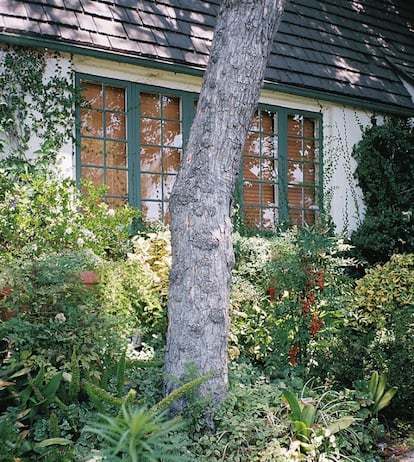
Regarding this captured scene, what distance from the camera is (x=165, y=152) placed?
24.4ft

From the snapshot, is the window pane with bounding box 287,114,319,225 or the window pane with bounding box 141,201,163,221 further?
the window pane with bounding box 287,114,319,225

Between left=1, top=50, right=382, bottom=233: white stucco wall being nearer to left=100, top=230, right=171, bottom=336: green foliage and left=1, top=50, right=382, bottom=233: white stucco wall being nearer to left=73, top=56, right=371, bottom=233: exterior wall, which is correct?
left=73, top=56, right=371, bottom=233: exterior wall

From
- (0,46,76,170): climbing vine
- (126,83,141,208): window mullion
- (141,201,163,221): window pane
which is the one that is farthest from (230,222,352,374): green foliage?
(0,46,76,170): climbing vine

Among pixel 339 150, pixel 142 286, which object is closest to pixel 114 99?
pixel 142 286

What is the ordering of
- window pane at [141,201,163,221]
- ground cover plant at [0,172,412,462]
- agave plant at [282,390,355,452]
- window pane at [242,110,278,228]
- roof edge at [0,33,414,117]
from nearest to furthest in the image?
ground cover plant at [0,172,412,462]
agave plant at [282,390,355,452]
roof edge at [0,33,414,117]
window pane at [141,201,163,221]
window pane at [242,110,278,228]

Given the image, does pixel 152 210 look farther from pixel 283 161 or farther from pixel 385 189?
pixel 385 189

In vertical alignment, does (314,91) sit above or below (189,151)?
above

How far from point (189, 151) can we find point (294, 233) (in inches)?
105

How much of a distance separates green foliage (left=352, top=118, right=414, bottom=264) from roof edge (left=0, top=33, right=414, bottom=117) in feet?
1.07

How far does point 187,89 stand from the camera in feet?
24.8

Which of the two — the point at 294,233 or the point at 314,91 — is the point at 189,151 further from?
the point at 314,91

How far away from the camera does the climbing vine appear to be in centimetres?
616

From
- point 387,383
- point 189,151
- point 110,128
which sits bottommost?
point 387,383

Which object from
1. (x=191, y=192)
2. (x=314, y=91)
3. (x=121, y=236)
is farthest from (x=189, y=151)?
(x=314, y=91)
